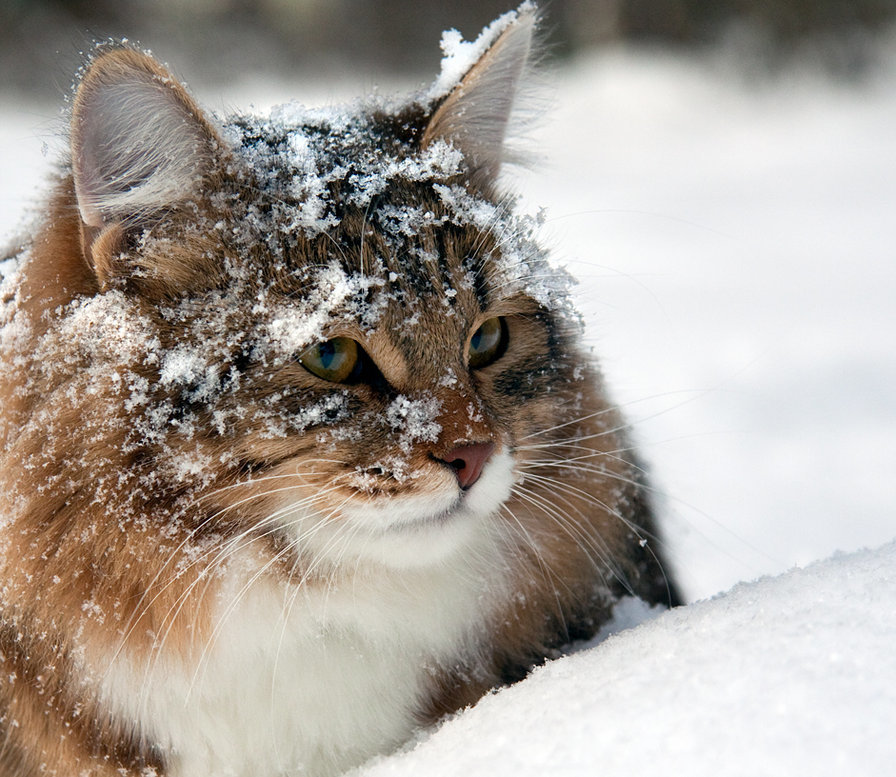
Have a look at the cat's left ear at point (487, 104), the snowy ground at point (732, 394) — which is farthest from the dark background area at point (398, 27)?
the cat's left ear at point (487, 104)

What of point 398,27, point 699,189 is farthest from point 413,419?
point 398,27

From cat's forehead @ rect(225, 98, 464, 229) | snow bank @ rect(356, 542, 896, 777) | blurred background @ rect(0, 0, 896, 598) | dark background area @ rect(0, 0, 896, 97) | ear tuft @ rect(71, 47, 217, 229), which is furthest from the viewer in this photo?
dark background area @ rect(0, 0, 896, 97)

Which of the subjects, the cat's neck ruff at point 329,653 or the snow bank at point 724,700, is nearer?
the snow bank at point 724,700

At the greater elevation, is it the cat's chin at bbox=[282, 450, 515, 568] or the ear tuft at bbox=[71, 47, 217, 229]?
the ear tuft at bbox=[71, 47, 217, 229]

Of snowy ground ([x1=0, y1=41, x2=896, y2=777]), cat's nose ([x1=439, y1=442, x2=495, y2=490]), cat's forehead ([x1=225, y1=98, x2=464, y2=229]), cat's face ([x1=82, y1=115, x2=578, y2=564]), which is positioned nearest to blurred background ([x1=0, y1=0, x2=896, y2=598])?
snowy ground ([x1=0, y1=41, x2=896, y2=777])

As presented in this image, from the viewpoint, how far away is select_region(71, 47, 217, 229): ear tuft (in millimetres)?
1130

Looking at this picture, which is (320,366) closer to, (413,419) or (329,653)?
(413,419)

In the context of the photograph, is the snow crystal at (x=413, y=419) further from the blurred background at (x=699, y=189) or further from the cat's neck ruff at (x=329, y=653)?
the blurred background at (x=699, y=189)

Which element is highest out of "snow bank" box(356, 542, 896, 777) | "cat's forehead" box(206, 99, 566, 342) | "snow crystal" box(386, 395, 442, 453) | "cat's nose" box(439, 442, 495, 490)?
"cat's forehead" box(206, 99, 566, 342)

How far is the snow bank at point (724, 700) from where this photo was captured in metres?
0.83

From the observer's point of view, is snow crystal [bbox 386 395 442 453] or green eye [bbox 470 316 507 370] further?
green eye [bbox 470 316 507 370]

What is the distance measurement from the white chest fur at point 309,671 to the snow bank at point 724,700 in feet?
0.54

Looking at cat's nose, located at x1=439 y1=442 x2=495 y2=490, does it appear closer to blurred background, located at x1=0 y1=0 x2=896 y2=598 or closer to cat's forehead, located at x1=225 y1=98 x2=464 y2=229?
cat's forehead, located at x1=225 y1=98 x2=464 y2=229

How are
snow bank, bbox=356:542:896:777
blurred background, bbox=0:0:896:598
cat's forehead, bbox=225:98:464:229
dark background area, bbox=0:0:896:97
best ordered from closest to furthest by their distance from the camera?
1. snow bank, bbox=356:542:896:777
2. cat's forehead, bbox=225:98:464:229
3. blurred background, bbox=0:0:896:598
4. dark background area, bbox=0:0:896:97
